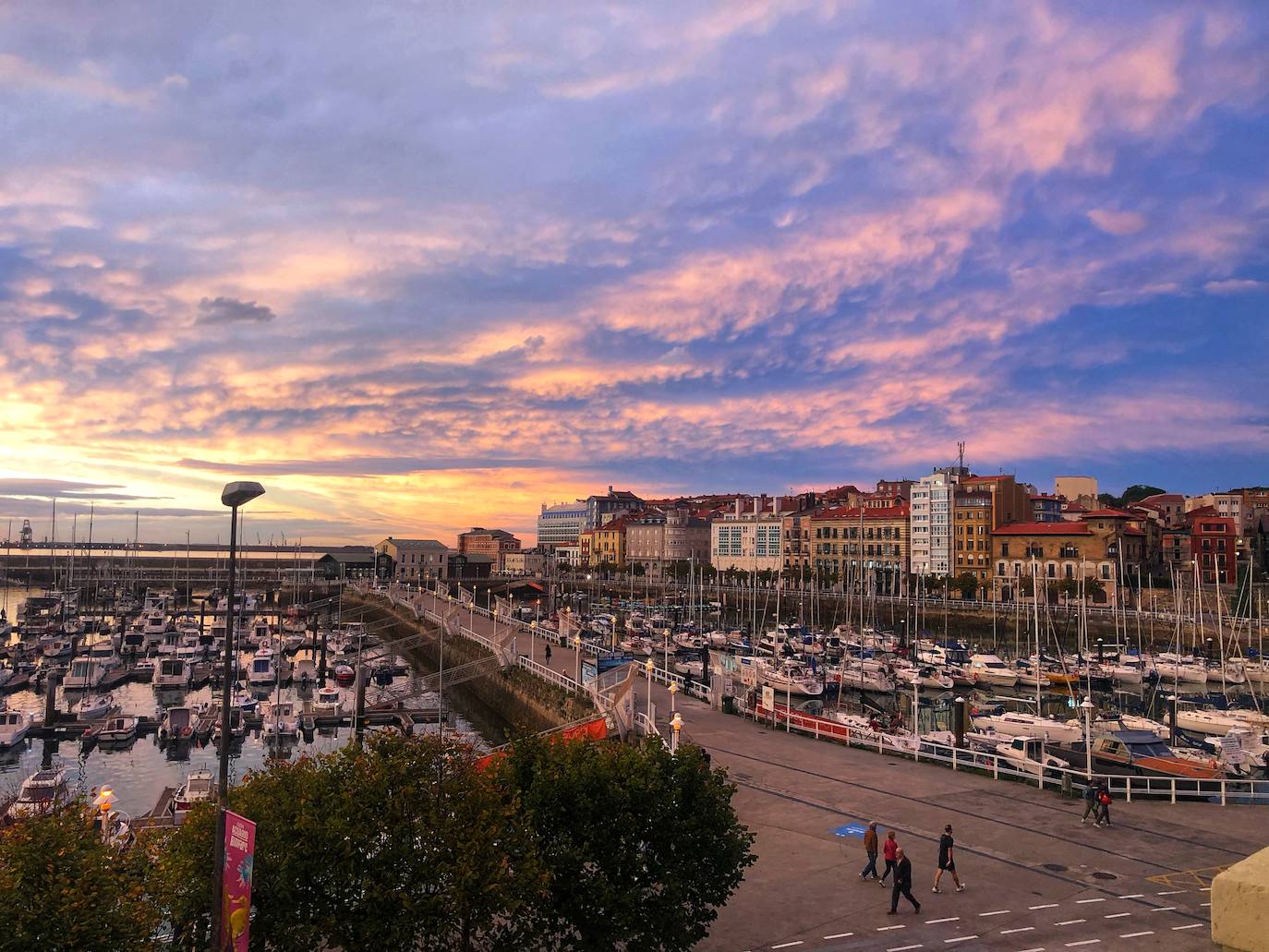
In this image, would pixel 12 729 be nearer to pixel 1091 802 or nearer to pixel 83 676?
pixel 83 676

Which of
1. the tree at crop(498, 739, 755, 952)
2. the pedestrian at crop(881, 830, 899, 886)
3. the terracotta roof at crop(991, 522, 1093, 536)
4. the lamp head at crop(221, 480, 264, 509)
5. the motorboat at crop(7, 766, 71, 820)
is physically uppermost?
the terracotta roof at crop(991, 522, 1093, 536)

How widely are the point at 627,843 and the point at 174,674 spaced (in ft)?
211

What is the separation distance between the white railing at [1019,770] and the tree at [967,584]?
93166 millimetres

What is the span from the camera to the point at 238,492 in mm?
11969

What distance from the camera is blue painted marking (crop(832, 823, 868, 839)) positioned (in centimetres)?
2084

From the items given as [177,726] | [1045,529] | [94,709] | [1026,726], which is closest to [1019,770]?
[1026,726]

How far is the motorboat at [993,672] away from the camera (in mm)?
66875

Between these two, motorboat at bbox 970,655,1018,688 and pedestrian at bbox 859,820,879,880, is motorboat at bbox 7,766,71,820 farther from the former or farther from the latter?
motorboat at bbox 970,655,1018,688

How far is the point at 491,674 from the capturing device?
56594 mm

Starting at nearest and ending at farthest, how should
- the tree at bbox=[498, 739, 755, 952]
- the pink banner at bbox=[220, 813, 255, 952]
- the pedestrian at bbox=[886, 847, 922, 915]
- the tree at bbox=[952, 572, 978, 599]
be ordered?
the pink banner at bbox=[220, 813, 255, 952]
the tree at bbox=[498, 739, 755, 952]
the pedestrian at bbox=[886, 847, 922, 915]
the tree at bbox=[952, 572, 978, 599]

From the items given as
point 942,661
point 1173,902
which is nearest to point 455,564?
point 942,661

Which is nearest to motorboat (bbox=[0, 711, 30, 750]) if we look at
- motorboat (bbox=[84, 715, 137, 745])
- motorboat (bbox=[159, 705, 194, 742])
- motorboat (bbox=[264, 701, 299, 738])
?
motorboat (bbox=[84, 715, 137, 745])

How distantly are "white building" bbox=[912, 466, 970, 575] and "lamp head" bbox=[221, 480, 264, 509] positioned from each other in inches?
4964

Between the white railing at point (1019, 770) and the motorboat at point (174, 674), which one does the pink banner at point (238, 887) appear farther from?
the motorboat at point (174, 674)
